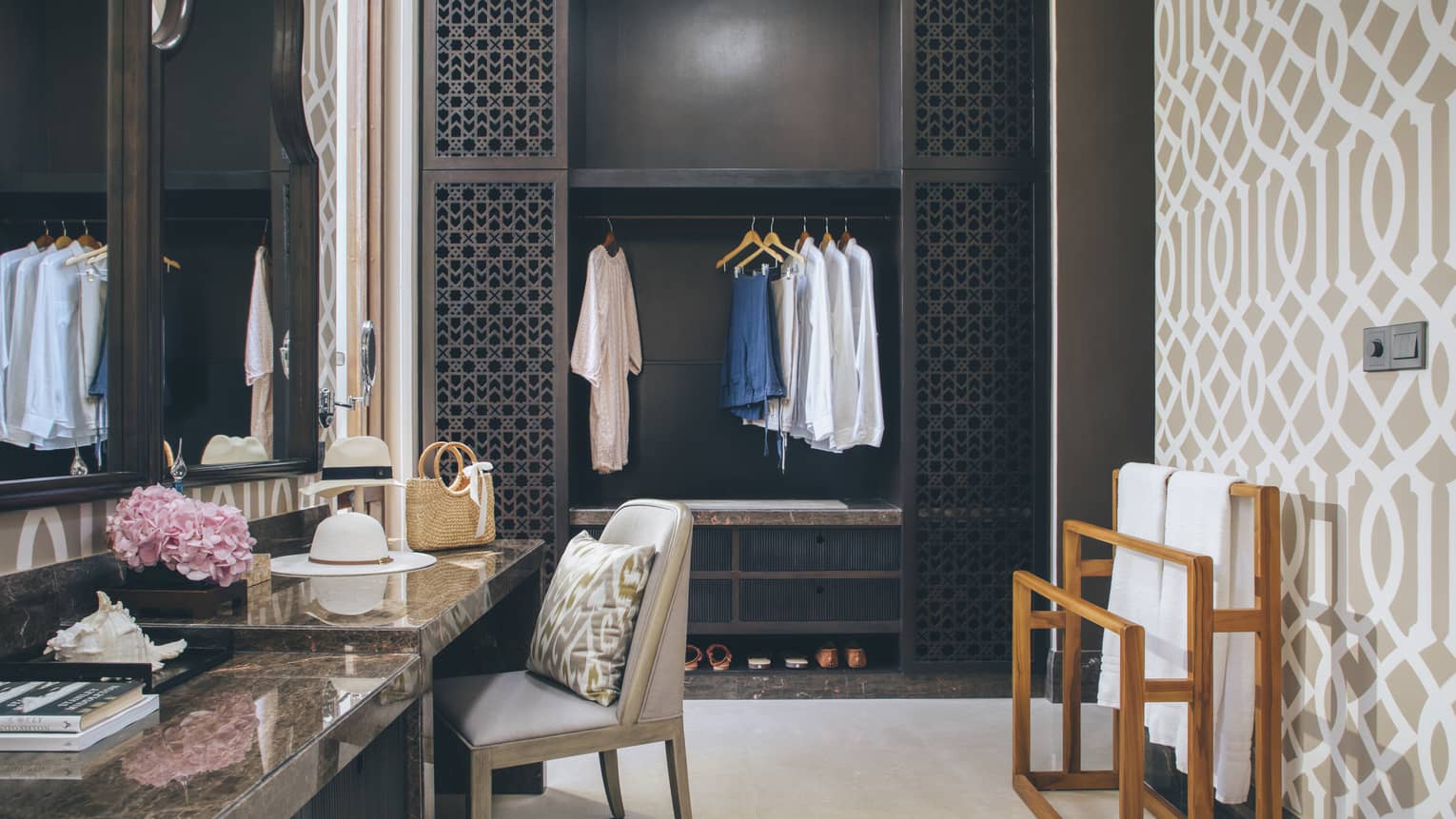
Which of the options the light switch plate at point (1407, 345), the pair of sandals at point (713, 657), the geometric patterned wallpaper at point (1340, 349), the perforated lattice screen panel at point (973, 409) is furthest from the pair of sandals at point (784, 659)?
the light switch plate at point (1407, 345)

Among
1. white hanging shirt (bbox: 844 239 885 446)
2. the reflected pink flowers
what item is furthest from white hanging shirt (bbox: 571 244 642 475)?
the reflected pink flowers

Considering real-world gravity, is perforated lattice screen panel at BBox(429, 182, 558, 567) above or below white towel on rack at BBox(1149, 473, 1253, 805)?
above

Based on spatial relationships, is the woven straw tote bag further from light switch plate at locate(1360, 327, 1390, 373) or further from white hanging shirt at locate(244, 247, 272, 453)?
light switch plate at locate(1360, 327, 1390, 373)

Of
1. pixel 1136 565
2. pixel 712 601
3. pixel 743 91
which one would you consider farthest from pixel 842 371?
pixel 1136 565

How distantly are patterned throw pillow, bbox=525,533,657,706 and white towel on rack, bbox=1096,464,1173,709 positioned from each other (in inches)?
46.7

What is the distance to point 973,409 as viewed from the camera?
3502mm

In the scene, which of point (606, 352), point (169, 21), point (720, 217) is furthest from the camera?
point (720, 217)

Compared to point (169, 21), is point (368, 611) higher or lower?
lower

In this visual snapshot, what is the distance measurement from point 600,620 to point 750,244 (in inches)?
97.1

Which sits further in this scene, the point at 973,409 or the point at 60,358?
the point at 973,409

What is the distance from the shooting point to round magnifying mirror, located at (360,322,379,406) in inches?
112

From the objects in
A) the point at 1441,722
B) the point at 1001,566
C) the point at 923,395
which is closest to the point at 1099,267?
the point at 923,395

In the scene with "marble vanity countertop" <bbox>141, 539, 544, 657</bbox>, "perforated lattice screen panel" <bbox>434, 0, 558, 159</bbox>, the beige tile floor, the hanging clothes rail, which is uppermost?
"perforated lattice screen panel" <bbox>434, 0, 558, 159</bbox>

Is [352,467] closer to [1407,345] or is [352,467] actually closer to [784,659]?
[784,659]
